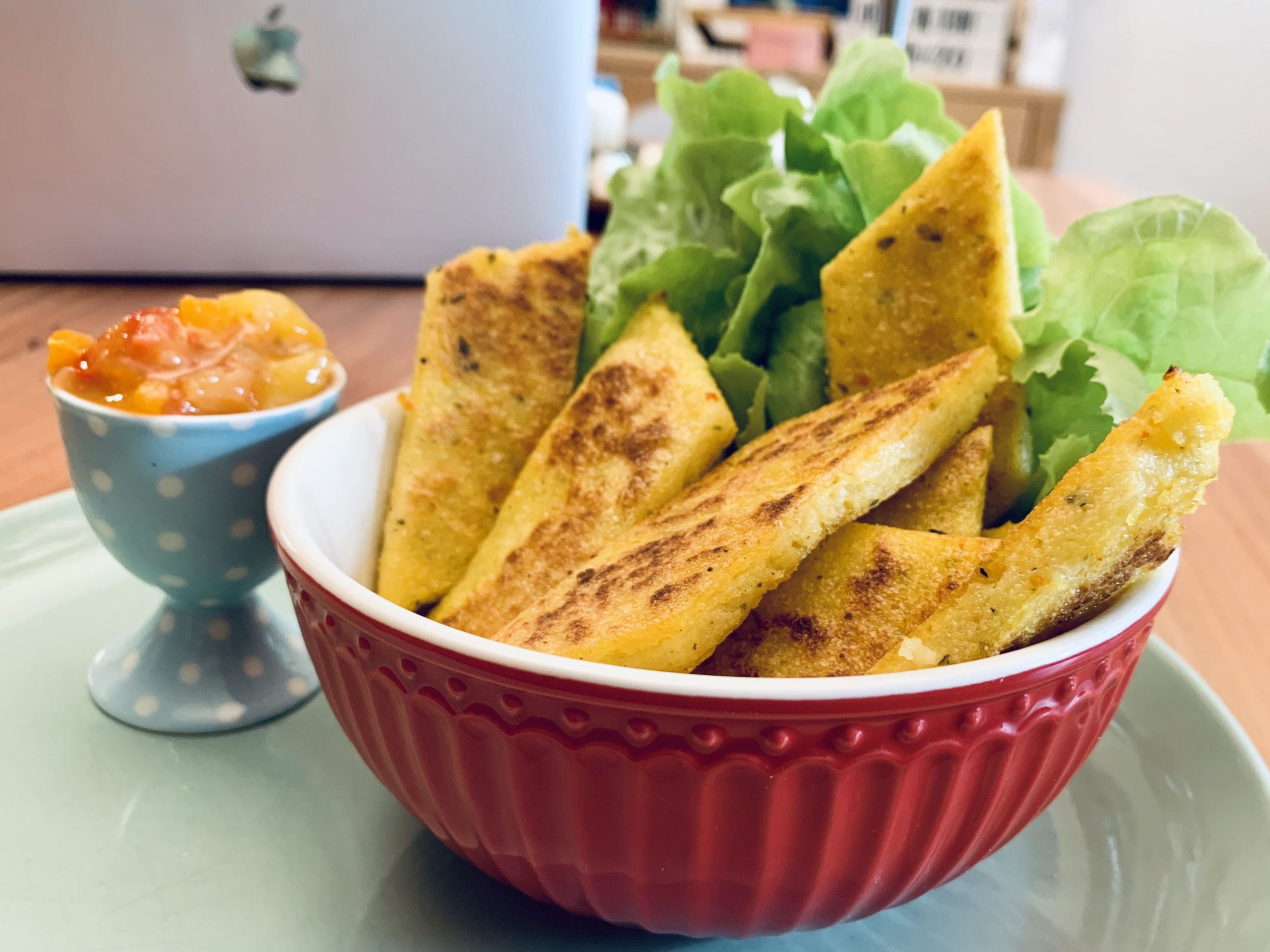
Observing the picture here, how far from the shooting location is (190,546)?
71cm

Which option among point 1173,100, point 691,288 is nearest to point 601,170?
point 691,288

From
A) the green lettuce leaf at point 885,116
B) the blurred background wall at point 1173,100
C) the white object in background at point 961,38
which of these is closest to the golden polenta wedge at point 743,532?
the green lettuce leaf at point 885,116

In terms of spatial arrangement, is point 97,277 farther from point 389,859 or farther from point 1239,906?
point 1239,906

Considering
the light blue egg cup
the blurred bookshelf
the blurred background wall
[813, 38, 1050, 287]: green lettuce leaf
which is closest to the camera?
the light blue egg cup

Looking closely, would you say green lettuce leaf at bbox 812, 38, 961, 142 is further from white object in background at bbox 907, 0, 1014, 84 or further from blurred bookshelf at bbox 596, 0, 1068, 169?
white object in background at bbox 907, 0, 1014, 84

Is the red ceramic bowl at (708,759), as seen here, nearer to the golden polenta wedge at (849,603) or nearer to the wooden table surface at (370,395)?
the golden polenta wedge at (849,603)

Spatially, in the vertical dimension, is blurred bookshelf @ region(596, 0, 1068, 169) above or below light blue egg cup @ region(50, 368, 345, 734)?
above

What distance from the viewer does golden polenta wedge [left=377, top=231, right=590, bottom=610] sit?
2.28 ft

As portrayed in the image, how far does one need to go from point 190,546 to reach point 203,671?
98 mm

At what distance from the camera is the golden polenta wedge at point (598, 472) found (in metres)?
0.62

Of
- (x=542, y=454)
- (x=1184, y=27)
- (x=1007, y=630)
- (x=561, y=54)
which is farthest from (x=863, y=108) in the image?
(x=1184, y=27)

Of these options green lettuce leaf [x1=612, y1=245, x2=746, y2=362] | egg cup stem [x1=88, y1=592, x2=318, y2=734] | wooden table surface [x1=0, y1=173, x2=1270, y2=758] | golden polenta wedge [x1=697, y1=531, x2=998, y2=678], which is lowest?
egg cup stem [x1=88, y1=592, x2=318, y2=734]

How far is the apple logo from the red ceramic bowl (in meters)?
0.96

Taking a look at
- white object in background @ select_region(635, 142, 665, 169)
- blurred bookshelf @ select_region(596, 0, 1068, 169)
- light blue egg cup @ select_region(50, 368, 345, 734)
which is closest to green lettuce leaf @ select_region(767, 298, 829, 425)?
light blue egg cup @ select_region(50, 368, 345, 734)
